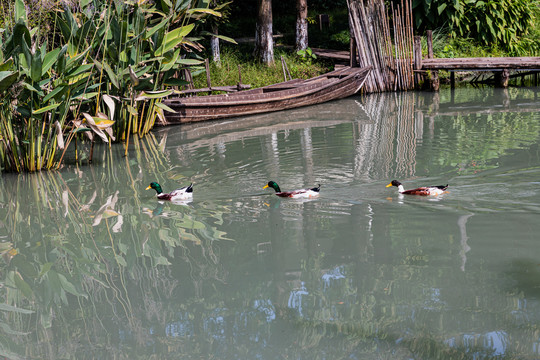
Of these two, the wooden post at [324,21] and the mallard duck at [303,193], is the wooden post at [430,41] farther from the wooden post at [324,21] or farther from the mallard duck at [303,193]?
the mallard duck at [303,193]

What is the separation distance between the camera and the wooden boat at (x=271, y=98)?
624 inches

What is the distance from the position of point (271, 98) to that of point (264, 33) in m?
3.61

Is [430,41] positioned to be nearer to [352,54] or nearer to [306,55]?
[352,54]

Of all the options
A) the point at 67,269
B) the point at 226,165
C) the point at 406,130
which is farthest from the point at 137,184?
the point at 406,130

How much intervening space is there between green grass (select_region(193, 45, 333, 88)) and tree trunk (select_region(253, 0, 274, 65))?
0.27 meters

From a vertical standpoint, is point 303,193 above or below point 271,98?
below

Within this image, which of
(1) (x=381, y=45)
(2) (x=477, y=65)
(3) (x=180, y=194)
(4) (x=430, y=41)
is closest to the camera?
(3) (x=180, y=194)

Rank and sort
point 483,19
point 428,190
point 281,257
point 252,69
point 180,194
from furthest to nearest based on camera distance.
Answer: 1. point 483,19
2. point 252,69
3. point 180,194
4. point 428,190
5. point 281,257

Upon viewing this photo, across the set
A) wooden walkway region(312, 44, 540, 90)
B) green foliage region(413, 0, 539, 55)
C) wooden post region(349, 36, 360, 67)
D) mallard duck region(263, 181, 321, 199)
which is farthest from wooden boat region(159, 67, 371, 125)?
mallard duck region(263, 181, 321, 199)

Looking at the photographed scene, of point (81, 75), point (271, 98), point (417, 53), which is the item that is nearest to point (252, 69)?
point (271, 98)

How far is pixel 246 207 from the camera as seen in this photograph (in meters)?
8.57

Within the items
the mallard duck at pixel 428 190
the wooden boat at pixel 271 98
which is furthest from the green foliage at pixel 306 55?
the mallard duck at pixel 428 190

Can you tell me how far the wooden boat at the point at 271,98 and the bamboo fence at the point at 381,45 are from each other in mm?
502

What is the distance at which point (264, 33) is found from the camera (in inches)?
766
